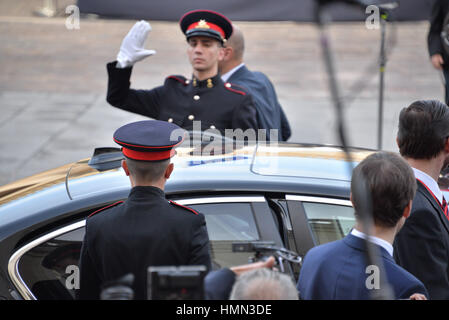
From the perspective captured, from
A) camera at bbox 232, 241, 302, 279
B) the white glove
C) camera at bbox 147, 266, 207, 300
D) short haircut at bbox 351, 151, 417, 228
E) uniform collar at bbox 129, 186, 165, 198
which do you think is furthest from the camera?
the white glove

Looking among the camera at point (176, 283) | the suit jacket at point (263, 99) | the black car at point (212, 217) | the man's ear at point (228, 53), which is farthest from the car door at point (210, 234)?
the man's ear at point (228, 53)

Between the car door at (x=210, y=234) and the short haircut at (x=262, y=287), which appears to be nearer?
the short haircut at (x=262, y=287)

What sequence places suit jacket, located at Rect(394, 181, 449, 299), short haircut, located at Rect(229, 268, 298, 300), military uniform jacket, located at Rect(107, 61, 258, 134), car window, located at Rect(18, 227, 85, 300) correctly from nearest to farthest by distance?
short haircut, located at Rect(229, 268, 298, 300) < suit jacket, located at Rect(394, 181, 449, 299) < car window, located at Rect(18, 227, 85, 300) < military uniform jacket, located at Rect(107, 61, 258, 134)

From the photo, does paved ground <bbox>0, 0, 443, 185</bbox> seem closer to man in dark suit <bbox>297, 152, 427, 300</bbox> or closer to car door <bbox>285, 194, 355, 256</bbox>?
car door <bbox>285, 194, 355, 256</bbox>

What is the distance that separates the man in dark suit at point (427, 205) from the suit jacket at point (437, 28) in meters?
1.99

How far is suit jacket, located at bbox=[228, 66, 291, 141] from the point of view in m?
4.68

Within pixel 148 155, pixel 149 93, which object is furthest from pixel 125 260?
pixel 149 93

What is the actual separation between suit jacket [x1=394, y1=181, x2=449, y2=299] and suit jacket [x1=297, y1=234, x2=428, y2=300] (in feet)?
1.11

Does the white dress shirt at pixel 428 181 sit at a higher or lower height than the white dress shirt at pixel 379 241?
higher

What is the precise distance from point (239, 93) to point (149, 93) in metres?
0.62

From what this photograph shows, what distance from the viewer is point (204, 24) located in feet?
14.4

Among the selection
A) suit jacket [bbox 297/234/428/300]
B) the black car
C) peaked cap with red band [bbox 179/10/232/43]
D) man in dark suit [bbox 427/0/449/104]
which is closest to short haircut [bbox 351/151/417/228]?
suit jacket [bbox 297/234/428/300]

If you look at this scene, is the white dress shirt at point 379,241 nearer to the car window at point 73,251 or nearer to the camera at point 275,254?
the camera at point 275,254

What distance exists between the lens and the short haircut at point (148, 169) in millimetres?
2520
